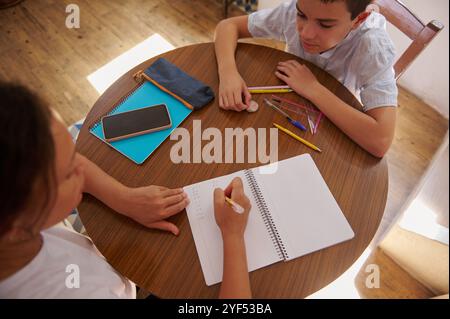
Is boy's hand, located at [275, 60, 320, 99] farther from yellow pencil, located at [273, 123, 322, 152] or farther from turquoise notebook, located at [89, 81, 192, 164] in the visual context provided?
turquoise notebook, located at [89, 81, 192, 164]

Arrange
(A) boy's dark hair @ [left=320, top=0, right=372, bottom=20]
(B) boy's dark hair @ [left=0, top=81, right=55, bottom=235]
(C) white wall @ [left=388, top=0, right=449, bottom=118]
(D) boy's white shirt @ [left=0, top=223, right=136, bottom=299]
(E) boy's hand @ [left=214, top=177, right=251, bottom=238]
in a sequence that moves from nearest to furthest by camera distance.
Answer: (B) boy's dark hair @ [left=0, top=81, right=55, bottom=235] < (D) boy's white shirt @ [left=0, top=223, right=136, bottom=299] < (E) boy's hand @ [left=214, top=177, right=251, bottom=238] < (A) boy's dark hair @ [left=320, top=0, right=372, bottom=20] < (C) white wall @ [left=388, top=0, right=449, bottom=118]

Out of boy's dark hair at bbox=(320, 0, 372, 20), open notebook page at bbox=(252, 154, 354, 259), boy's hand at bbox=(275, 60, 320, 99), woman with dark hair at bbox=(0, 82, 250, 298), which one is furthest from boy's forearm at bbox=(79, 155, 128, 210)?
boy's dark hair at bbox=(320, 0, 372, 20)

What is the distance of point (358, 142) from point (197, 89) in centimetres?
48

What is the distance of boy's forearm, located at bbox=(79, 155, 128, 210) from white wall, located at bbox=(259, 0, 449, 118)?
1.66 meters

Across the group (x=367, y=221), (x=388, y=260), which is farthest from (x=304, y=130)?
(x=388, y=260)

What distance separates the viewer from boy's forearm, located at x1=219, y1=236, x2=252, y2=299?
681 mm

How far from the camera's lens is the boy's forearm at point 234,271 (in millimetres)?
681

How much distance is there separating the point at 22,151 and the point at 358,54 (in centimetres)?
94

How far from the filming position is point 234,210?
76 cm

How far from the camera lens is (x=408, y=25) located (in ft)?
3.54

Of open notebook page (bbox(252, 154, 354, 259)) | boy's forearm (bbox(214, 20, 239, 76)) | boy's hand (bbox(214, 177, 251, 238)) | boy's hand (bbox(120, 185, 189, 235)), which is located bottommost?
boy's hand (bbox(120, 185, 189, 235))

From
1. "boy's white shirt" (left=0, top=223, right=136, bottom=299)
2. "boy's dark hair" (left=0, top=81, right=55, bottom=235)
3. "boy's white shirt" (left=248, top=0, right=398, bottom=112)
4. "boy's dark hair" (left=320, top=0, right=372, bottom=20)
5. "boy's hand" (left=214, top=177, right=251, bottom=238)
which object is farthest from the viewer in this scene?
"boy's white shirt" (left=248, top=0, right=398, bottom=112)

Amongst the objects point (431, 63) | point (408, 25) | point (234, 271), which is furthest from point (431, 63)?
point (234, 271)

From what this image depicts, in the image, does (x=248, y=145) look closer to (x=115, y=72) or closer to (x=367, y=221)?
(x=367, y=221)
